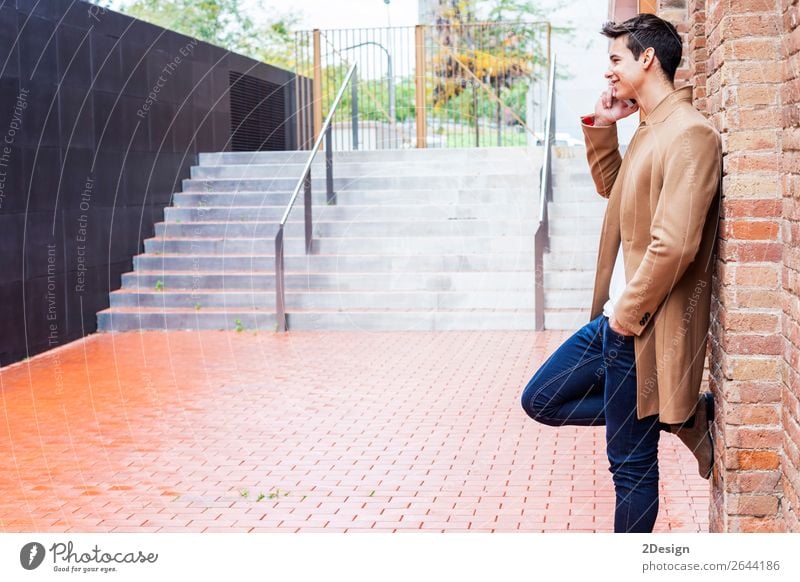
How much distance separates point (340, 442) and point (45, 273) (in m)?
4.41

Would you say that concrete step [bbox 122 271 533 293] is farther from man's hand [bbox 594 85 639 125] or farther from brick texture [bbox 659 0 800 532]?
brick texture [bbox 659 0 800 532]

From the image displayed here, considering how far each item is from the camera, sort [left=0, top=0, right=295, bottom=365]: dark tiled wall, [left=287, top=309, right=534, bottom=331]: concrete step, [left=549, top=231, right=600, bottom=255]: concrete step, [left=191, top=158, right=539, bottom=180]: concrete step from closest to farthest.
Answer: [left=0, top=0, right=295, bottom=365]: dark tiled wall, [left=287, top=309, right=534, bottom=331]: concrete step, [left=549, top=231, right=600, bottom=255]: concrete step, [left=191, top=158, right=539, bottom=180]: concrete step

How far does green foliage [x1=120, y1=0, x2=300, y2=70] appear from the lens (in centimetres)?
1928

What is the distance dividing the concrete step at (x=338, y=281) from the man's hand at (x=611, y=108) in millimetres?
7019

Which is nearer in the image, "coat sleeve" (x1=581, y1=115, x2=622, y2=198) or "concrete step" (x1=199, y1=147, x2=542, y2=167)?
"coat sleeve" (x1=581, y1=115, x2=622, y2=198)

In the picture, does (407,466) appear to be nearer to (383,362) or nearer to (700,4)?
(700,4)

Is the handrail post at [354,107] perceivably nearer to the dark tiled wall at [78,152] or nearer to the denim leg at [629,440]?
the dark tiled wall at [78,152]

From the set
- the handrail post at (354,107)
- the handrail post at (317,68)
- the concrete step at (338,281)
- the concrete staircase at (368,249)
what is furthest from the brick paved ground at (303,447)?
the handrail post at (317,68)

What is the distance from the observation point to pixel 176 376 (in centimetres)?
811

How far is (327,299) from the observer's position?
10602 millimetres

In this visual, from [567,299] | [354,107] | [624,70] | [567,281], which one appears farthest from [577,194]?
[624,70]

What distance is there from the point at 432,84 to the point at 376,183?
208 inches

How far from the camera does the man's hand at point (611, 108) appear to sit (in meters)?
3.51

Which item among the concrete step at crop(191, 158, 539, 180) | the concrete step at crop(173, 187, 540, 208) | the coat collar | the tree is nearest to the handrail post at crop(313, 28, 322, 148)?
the tree
